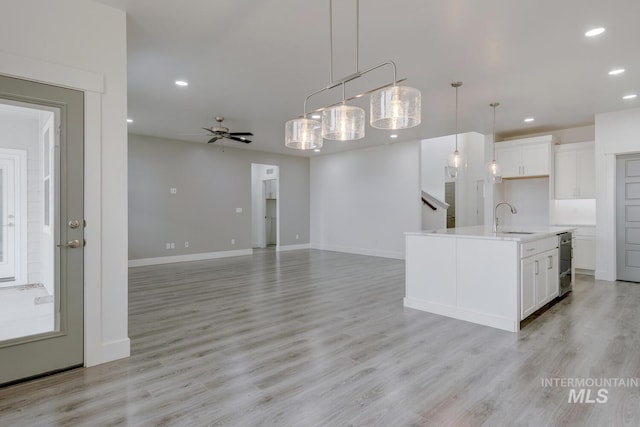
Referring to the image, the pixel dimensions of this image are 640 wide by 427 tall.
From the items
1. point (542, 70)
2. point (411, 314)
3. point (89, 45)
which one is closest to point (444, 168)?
point (542, 70)

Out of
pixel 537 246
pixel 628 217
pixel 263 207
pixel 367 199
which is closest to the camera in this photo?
pixel 537 246

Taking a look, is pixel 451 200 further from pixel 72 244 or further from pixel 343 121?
pixel 72 244

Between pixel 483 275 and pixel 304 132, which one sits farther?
pixel 483 275

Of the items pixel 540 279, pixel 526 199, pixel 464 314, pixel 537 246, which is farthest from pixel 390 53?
pixel 526 199

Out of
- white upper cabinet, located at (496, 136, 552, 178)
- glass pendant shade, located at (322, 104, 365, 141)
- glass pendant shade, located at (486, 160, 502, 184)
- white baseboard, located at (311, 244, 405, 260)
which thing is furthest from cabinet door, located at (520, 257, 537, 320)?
white baseboard, located at (311, 244, 405, 260)

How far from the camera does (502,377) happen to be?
2455mm

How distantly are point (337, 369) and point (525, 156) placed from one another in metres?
6.12

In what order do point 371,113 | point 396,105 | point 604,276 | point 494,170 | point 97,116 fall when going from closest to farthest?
point 396,105 → point 371,113 → point 97,116 → point 494,170 → point 604,276

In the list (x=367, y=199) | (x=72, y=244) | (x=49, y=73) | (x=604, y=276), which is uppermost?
(x=49, y=73)

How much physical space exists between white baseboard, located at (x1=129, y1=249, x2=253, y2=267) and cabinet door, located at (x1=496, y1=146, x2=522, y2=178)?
21.1 feet

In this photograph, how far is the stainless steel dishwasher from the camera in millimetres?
4520

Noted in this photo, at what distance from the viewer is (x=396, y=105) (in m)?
1.99

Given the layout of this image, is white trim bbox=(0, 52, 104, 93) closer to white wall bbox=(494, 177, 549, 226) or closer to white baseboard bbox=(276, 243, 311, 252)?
white wall bbox=(494, 177, 549, 226)

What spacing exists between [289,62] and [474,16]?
75.5 inches
